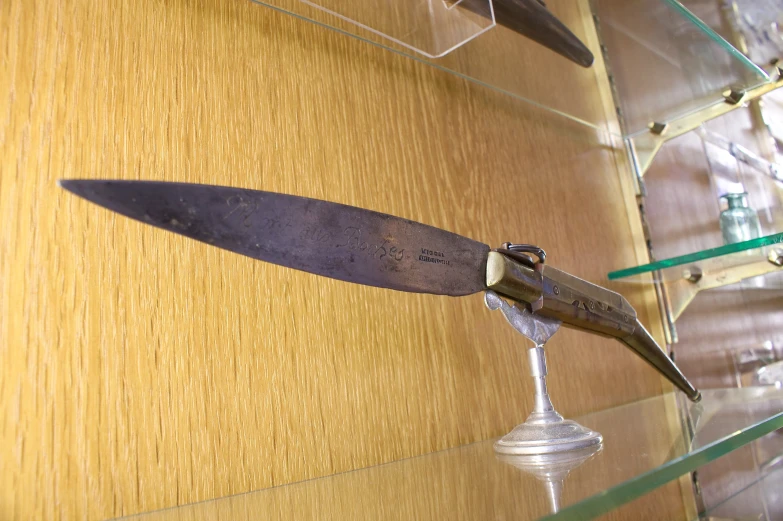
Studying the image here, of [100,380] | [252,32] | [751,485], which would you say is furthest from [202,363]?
[751,485]

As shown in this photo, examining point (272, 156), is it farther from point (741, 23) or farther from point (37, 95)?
point (741, 23)

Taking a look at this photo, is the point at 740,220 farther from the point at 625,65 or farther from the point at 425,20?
the point at 425,20

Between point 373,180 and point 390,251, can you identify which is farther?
point 373,180

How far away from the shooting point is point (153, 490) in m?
0.43

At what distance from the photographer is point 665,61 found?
3.50 ft

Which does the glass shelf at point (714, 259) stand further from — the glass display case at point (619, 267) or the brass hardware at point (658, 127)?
the brass hardware at point (658, 127)

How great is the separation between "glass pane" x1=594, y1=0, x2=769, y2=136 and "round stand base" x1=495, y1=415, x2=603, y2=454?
2.32ft

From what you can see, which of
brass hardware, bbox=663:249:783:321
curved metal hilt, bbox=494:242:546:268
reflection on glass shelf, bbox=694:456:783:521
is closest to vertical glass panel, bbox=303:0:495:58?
curved metal hilt, bbox=494:242:546:268

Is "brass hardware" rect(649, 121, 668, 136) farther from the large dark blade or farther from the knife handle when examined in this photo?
the large dark blade

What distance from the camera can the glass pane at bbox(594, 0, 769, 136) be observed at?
0.98 metres

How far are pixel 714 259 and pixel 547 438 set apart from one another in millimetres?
573

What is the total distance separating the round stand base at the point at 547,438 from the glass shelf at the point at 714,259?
0.44 m

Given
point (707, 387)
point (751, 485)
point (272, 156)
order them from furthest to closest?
point (707, 387) < point (751, 485) < point (272, 156)

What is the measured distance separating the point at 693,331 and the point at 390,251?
806mm
